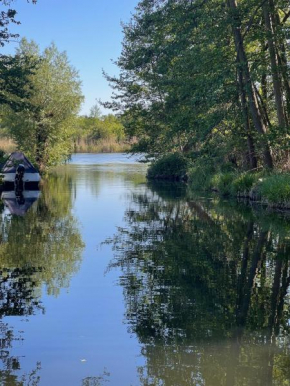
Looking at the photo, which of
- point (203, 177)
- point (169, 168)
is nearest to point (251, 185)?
point (203, 177)

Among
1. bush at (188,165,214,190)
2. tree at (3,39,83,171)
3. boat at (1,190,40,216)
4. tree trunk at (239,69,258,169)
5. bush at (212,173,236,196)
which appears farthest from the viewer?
tree at (3,39,83,171)

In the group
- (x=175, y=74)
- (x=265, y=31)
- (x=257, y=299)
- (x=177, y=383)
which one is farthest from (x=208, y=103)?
(x=177, y=383)

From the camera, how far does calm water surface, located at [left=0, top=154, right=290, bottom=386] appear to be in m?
5.20

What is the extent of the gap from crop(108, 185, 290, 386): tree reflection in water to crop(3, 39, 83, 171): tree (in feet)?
80.5

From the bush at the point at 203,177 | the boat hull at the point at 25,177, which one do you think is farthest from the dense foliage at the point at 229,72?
the boat hull at the point at 25,177

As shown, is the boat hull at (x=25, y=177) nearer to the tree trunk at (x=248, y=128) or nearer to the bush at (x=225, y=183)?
the bush at (x=225, y=183)

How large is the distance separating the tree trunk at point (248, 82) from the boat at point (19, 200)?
9.56 m

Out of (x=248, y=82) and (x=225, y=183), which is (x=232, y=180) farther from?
(x=248, y=82)

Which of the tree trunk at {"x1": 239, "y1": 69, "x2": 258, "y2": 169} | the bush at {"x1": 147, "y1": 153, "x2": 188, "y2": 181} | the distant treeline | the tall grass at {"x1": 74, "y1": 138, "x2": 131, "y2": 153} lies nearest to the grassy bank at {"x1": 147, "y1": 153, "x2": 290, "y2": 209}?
the bush at {"x1": 147, "y1": 153, "x2": 188, "y2": 181}

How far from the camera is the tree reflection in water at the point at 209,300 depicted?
17.1 feet

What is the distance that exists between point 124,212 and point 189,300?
37.9 ft

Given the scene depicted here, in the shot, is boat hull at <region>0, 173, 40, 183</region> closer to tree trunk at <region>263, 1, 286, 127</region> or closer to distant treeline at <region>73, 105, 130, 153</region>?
tree trunk at <region>263, 1, 286, 127</region>

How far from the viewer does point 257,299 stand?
749cm

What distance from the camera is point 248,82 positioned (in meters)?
20.3
